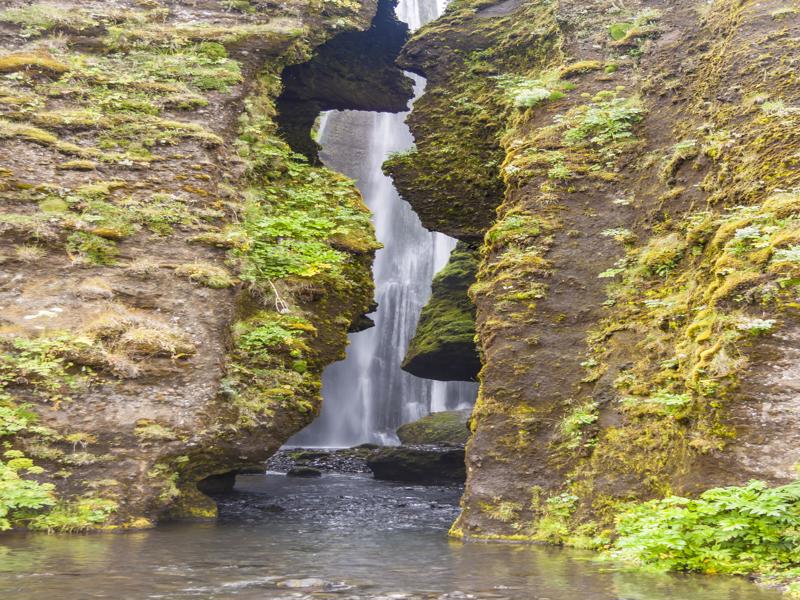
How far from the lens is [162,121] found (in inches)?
492

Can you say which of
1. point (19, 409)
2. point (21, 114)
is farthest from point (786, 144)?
point (21, 114)

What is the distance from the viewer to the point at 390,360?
95.1ft

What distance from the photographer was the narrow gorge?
6.32m

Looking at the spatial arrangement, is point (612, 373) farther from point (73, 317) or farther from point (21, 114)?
point (21, 114)

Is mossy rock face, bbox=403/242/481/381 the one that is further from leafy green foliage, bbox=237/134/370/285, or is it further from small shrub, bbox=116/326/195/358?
small shrub, bbox=116/326/195/358

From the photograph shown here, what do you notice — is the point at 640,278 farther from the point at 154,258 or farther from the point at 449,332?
the point at 449,332

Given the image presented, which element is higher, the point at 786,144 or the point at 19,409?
the point at 786,144

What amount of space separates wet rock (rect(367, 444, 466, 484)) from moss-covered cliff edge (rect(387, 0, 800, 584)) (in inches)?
345

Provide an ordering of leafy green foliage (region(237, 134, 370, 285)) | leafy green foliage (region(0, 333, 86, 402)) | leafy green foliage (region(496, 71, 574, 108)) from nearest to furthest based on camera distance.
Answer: leafy green foliage (region(0, 333, 86, 402)), leafy green foliage (region(237, 134, 370, 285)), leafy green foliage (region(496, 71, 574, 108))

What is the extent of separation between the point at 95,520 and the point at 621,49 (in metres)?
11.5

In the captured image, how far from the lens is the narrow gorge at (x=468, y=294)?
6316mm

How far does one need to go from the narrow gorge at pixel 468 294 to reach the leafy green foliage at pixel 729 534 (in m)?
0.02

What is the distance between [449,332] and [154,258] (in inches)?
452

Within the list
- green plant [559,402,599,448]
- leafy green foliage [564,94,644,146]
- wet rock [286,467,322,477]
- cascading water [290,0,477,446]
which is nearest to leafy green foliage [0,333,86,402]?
green plant [559,402,599,448]
